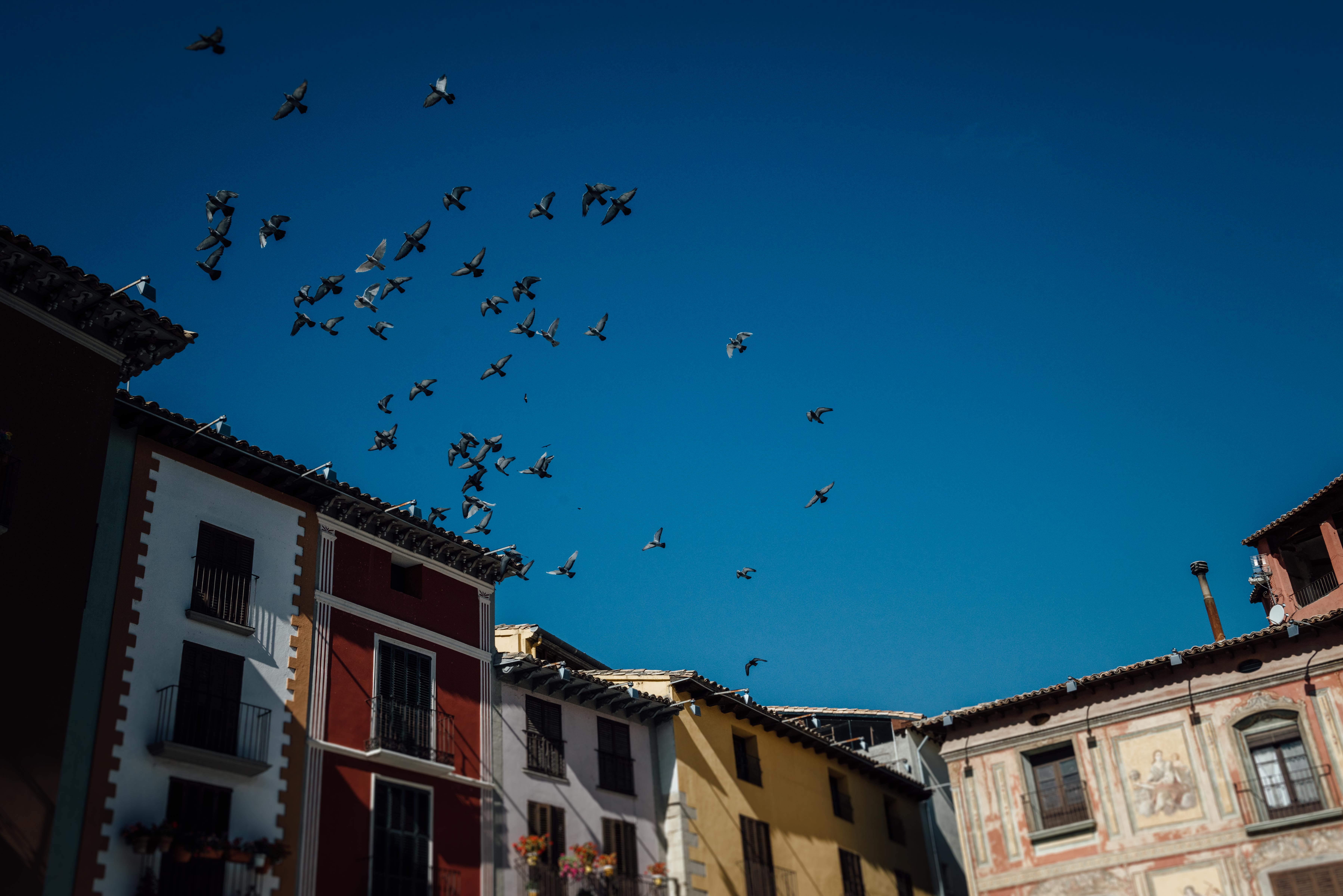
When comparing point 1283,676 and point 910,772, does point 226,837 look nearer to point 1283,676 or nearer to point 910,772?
point 1283,676

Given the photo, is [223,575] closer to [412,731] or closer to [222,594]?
[222,594]

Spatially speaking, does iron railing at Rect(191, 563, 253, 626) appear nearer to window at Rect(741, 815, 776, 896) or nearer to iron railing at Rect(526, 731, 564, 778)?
iron railing at Rect(526, 731, 564, 778)

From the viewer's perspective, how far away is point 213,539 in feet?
74.6

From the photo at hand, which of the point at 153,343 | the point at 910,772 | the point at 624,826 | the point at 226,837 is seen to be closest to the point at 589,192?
the point at 153,343

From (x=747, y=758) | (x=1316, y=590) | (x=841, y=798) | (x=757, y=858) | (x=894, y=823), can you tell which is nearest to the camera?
(x=757, y=858)

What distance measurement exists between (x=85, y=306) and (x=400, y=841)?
11.5 meters

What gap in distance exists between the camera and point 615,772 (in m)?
29.0

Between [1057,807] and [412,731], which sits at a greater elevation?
[412,731]

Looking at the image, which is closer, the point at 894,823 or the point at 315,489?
the point at 315,489

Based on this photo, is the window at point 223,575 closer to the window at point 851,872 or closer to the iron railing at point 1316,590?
the window at point 851,872

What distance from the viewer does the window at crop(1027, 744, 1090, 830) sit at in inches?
1132

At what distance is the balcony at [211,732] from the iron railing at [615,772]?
30.2 ft

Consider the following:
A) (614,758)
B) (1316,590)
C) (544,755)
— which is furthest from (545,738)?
(1316,590)

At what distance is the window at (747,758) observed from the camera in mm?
32438
